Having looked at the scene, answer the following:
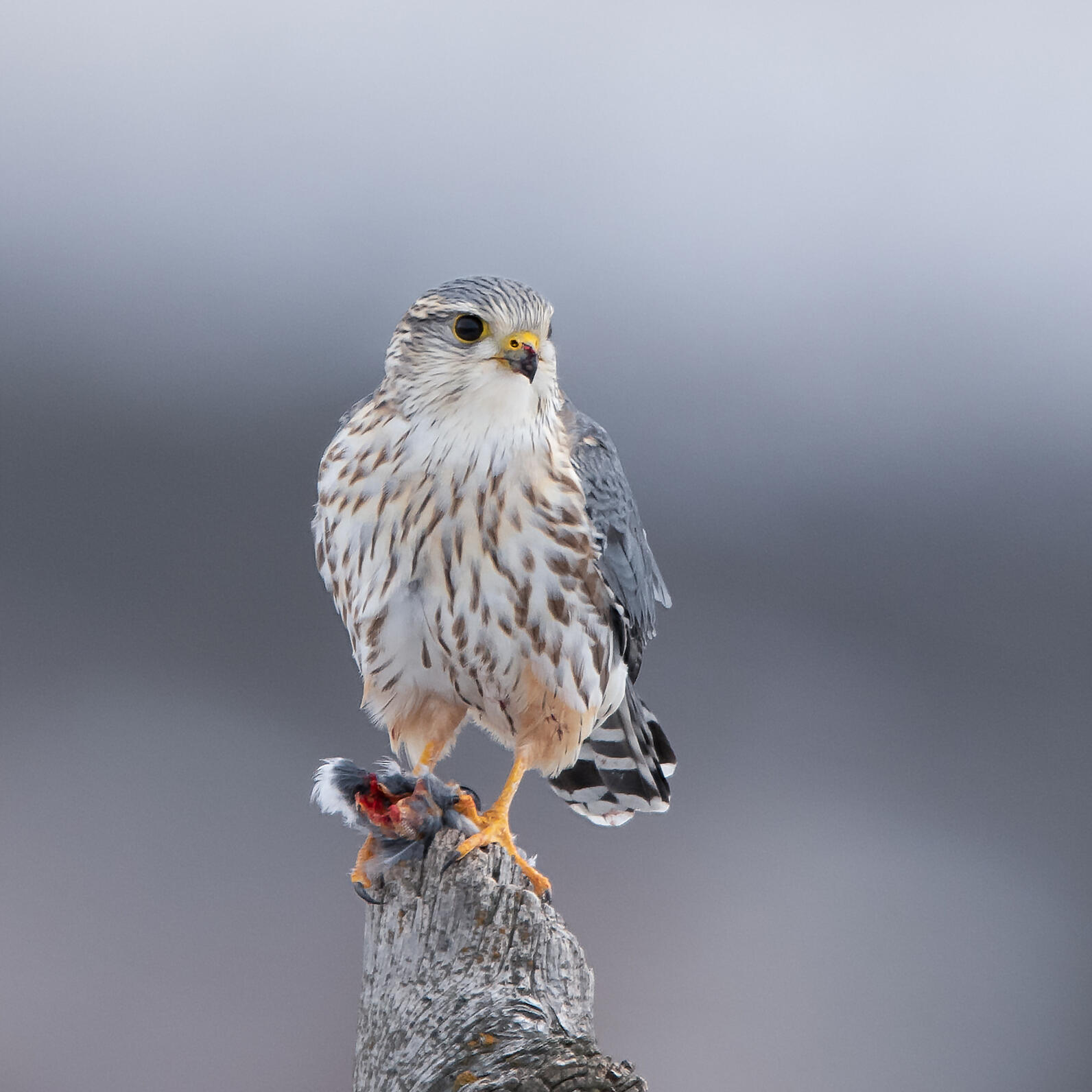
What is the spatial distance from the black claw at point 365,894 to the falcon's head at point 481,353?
31.3 inches

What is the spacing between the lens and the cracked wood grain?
1411 mm

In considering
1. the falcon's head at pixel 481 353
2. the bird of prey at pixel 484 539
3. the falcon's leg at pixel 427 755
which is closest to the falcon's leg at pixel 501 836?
the bird of prey at pixel 484 539

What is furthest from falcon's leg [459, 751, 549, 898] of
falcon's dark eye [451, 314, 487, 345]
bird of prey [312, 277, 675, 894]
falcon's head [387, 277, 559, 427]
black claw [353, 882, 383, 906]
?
falcon's dark eye [451, 314, 487, 345]

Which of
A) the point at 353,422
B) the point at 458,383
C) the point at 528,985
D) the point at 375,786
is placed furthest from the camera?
the point at 353,422

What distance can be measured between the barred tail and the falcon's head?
0.83 m

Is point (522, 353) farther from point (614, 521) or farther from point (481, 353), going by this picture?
point (614, 521)

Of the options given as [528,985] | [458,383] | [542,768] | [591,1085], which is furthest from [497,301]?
[591,1085]

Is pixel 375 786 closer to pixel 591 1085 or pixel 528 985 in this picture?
pixel 528 985

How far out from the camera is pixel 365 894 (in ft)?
5.99

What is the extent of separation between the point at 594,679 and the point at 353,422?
2.21ft

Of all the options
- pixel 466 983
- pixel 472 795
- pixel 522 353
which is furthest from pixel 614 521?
pixel 466 983

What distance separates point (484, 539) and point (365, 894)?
2.07 feet

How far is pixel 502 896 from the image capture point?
1.61m

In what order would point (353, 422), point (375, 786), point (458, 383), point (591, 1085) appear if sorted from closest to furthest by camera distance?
point (591, 1085) → point (375, 786) → point (458, 383) → point (353, 422)
